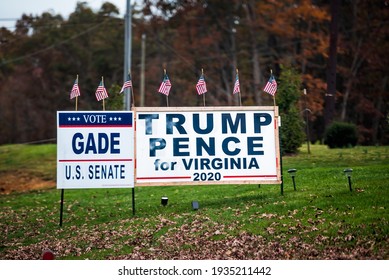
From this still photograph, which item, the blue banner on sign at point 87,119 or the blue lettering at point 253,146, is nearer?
the blue banner on sign at point 87,119

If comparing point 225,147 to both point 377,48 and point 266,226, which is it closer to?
point 266,226

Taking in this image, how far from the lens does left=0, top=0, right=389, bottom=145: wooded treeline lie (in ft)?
135

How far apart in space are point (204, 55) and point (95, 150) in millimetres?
34254

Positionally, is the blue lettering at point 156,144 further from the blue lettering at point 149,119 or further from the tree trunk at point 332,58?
the tree trunk at point 332,58

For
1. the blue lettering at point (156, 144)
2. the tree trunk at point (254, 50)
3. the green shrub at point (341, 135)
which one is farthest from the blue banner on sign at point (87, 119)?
the tree trunk at point (254, 50)

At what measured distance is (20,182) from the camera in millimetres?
28125

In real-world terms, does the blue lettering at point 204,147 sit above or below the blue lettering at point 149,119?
below

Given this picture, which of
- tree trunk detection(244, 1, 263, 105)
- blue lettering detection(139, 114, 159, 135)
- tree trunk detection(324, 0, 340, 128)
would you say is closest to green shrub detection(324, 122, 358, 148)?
tree trunk detection(324, 0, 340, 128)

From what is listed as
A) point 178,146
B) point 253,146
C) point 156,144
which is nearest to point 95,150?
point 156,144

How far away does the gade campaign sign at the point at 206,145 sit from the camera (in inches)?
592

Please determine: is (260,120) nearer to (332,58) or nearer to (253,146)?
(253,146)

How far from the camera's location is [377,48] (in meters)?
40.5

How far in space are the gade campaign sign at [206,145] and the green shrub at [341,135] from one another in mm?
11648

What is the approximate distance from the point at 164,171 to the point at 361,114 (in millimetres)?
30360
